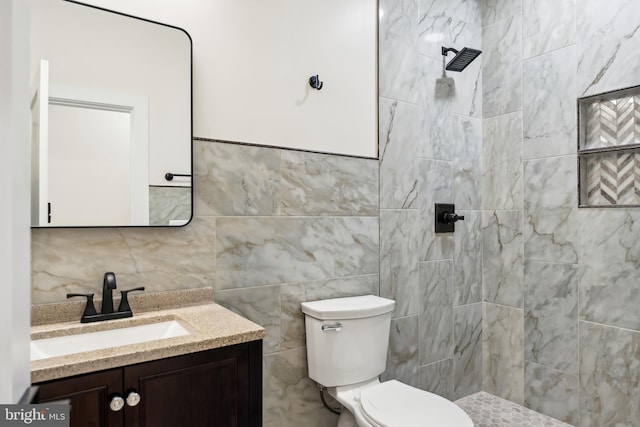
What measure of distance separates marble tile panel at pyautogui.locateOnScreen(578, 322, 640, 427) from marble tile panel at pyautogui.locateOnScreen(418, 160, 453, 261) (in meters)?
0.79

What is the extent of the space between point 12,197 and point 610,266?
2355mm

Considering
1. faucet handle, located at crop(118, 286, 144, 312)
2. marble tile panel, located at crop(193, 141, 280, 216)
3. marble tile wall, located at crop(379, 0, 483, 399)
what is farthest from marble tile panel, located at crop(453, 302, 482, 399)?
faucet handle, located at crop(118, 286, 144, 312)

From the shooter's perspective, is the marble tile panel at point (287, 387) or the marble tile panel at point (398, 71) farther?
the marble tile panel at point (398, 71)

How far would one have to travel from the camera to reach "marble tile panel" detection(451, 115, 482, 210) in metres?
2.43

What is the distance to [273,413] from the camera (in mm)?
1797

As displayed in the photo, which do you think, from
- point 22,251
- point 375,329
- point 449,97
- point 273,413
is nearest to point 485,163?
point 449,97

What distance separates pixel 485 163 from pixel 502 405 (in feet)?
4.73

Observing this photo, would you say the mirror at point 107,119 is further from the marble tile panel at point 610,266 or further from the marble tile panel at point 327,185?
the marble tile panel at point 610,266

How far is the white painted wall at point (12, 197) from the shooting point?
20.5 inches

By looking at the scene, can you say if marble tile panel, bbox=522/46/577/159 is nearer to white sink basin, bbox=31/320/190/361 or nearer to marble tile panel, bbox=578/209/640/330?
marble tile panel, bbox=578/209/640/330

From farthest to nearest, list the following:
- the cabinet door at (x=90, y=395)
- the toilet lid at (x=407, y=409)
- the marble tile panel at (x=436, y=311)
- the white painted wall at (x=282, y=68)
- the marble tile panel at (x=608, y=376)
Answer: the marble tile panel at (x=436, y=311), the marble tile panel at (x=608, y=376), the white painted wall at (x=282, y=68), the toilet lid at (x=407, y=409), the cabinet door at (x=90, y=395)

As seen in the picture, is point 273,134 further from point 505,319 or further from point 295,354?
point 505,319

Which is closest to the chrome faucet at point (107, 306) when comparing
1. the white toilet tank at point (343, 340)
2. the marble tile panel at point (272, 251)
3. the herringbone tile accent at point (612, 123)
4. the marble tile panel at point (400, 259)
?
the marble tile panel at point (272, 251)

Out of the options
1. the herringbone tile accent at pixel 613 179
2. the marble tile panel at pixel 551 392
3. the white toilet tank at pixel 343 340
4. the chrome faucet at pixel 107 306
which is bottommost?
the marble tile panel at pixel 551 392
